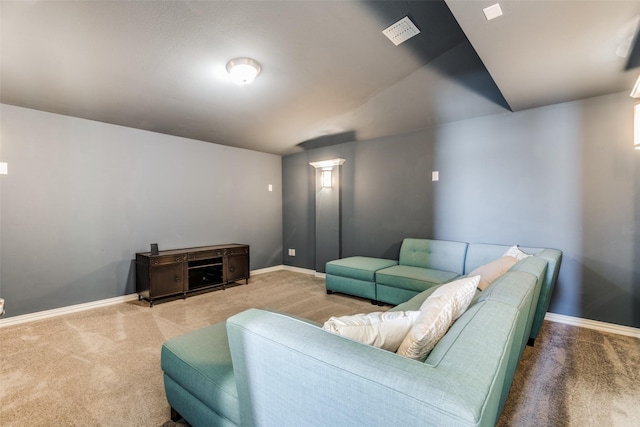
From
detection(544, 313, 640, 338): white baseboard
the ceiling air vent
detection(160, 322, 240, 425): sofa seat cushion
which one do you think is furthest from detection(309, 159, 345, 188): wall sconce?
detection(160, 322, 240, 425): sofa seat cushion

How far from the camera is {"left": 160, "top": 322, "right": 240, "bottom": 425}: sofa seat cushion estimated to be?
1210mm

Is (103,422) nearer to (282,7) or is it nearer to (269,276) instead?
(282,7)

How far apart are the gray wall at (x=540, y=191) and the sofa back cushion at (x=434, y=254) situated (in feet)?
0.83

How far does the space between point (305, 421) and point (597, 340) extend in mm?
3119

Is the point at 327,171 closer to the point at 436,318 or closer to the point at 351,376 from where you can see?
the point at 436,318

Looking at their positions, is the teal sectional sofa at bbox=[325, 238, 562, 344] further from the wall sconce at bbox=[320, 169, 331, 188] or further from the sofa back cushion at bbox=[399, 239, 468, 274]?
the wall sconce at bbox=[320, 169, 331, 188]

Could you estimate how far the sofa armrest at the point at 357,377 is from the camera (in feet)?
2.06

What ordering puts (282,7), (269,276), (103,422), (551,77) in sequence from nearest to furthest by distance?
(103,422) → (282,7) → (551,77) → (269,276)

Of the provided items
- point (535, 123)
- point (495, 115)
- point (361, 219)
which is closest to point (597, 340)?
point (535, 123)

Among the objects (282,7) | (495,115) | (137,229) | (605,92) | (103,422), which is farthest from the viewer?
(137,229)

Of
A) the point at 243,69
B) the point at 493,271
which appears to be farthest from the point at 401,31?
A: the point at 493,271

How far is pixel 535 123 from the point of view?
10.3 feet

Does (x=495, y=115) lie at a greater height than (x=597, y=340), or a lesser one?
greater

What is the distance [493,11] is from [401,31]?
2.79 feet
